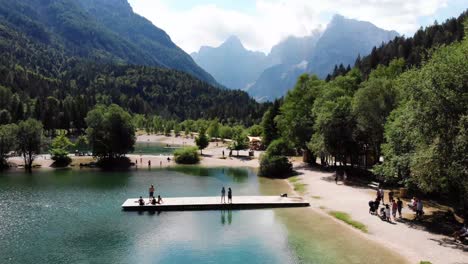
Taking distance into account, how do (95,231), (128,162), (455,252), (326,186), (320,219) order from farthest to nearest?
(128,162)
(326,186)
(320,219)
(95,231)
(455,252)

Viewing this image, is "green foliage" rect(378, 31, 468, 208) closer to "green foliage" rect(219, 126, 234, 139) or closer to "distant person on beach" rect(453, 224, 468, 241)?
"distant person on beach" rect(453, 224, 468, 241)

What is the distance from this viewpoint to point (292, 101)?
79562 millimetres

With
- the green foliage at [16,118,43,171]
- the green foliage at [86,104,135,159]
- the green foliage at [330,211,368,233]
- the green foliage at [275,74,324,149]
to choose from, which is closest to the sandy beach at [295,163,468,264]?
the green foliage at [330,211,368,233]

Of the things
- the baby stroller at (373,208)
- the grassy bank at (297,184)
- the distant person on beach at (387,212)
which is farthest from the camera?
the grassy bank at (297,184)

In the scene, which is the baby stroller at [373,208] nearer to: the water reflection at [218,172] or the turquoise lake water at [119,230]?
the turquoise lake water at [119,230]

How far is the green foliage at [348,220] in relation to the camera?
35463mm

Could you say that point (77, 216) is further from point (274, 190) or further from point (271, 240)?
point (274, 190)

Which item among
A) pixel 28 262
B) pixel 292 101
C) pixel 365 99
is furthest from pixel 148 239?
pixel 292 101

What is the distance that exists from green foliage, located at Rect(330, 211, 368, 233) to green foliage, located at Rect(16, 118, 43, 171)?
64.0 m

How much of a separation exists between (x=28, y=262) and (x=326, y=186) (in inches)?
1514

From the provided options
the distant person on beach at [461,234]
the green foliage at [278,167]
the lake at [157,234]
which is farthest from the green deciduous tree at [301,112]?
the distant person on beach at [461,234]

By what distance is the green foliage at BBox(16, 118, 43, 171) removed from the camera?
Result: 79875 millimetres

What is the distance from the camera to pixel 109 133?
272 feet

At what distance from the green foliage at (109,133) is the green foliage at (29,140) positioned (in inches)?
393
